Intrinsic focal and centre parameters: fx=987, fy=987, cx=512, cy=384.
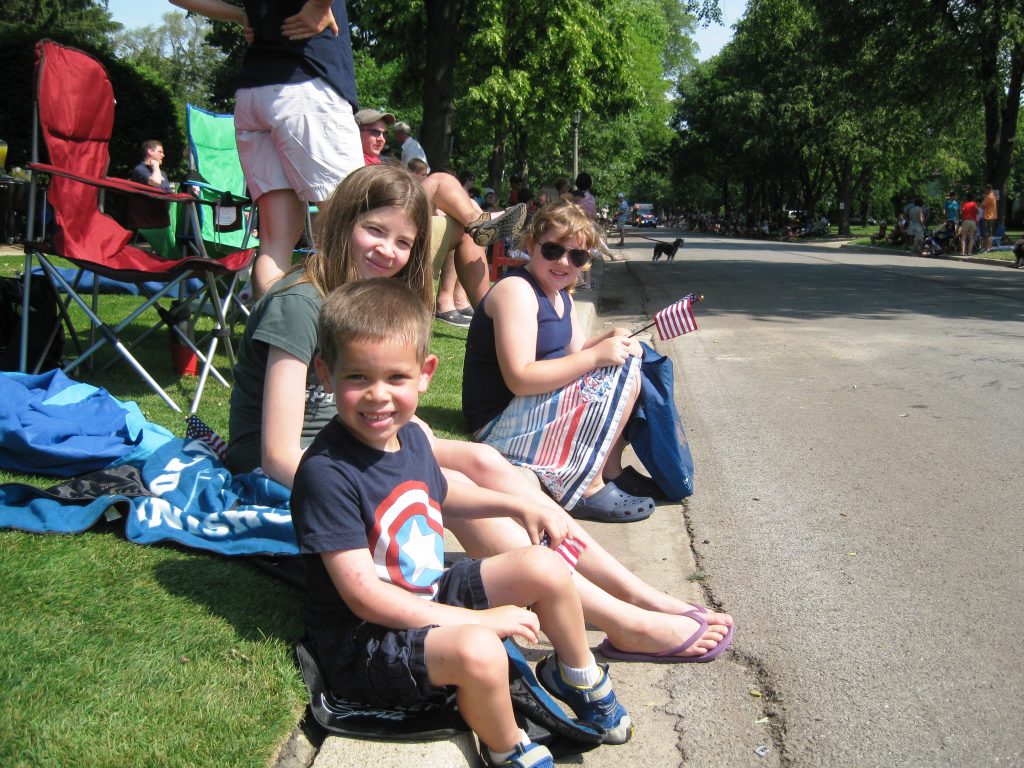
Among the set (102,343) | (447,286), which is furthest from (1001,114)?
(102,343)

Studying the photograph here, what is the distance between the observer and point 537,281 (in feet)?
14.3

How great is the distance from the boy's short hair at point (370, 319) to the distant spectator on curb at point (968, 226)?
87.0 feet

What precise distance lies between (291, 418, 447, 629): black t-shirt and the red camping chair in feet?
8.92

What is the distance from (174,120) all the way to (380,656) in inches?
998

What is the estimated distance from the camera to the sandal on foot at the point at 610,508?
13.7 feet

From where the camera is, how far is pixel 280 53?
15.9 ft

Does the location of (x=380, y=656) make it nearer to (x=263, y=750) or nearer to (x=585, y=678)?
(x=263, y=750)

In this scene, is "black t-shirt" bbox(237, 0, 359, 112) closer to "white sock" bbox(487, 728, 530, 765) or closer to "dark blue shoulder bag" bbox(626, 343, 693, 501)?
"dark blue shoulder bag" bbox(626, 343, 693, 501)

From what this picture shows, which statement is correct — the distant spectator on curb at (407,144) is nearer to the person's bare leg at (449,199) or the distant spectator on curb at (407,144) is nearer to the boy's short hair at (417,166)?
the boy's short hair at (417,166)

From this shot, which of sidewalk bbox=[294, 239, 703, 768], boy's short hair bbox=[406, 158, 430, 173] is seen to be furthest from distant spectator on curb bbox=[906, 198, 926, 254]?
sidewalk bbox=[294, 239, 703, 768]

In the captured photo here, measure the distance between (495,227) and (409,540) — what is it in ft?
17.7

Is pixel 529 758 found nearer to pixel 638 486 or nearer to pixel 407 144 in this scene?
pixel 638 486

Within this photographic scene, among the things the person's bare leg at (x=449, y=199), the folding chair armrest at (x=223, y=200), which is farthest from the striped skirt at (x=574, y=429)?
the person's bare leg at (x=449, y=199)

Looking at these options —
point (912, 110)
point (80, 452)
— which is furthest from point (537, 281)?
point (912, 110)
